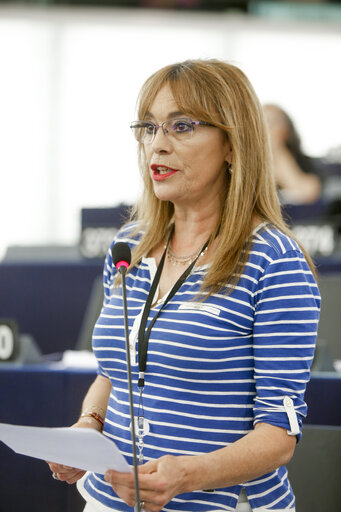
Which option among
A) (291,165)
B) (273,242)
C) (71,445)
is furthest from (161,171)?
(291,165)

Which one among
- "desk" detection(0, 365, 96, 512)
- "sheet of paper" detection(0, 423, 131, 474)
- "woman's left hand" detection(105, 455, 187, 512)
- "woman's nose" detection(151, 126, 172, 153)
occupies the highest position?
"woman's nose" detection(151, 126, 172, 153)

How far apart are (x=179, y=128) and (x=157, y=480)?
652 mm

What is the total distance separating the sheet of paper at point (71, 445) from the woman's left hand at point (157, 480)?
23mm

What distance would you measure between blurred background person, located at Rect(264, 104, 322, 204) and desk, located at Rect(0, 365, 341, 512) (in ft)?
8.97

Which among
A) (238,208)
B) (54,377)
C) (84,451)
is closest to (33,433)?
(84,451)

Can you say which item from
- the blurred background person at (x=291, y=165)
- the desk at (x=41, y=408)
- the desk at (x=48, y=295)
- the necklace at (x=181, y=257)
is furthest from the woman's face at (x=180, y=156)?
the blurred background person at (x=291, y=165)

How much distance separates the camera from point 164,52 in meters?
8.08

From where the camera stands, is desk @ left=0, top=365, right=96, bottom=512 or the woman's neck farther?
desk @ left=0, top=365, right=96, bottom=512

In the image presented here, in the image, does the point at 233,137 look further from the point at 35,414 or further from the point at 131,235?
the point at 35,414

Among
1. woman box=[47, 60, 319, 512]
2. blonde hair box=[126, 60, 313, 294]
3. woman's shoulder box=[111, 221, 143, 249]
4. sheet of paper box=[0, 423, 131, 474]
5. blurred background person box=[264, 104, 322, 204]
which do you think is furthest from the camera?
blurred background person box=[264, 104, 322, 204]

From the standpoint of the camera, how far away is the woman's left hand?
118 cm

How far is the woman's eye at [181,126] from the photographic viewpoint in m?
1.43

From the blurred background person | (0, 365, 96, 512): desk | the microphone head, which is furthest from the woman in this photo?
the blurred background person

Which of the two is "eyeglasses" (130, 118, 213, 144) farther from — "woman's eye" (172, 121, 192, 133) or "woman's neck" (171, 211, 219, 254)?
"woman's neck" (171, 211, 219, 254)
